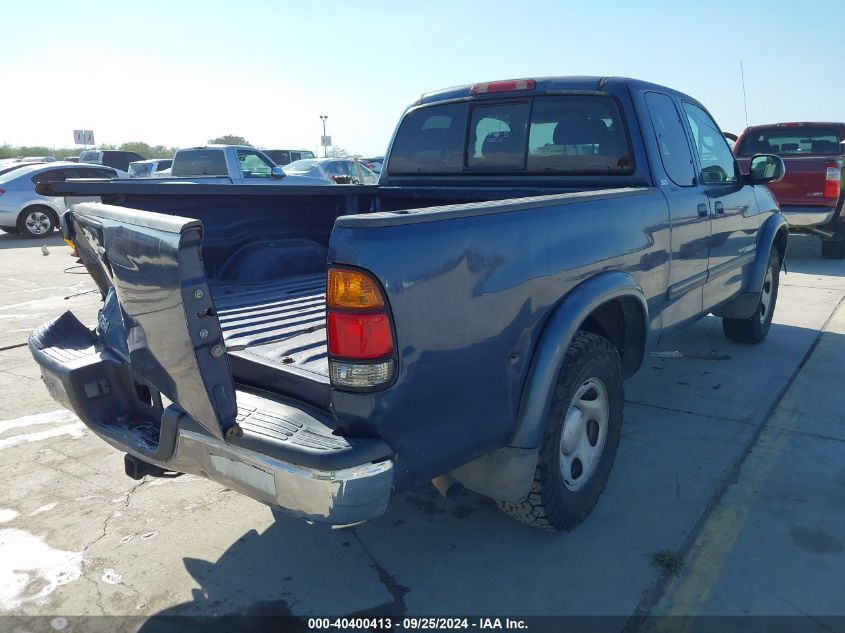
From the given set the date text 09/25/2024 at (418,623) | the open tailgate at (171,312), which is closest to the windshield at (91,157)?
the open tailgate at (171,312)

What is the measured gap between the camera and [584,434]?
3.05m

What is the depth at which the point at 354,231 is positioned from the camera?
6.51ft

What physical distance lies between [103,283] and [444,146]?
2.30 metres

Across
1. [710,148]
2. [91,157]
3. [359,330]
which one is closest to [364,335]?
[359,330]

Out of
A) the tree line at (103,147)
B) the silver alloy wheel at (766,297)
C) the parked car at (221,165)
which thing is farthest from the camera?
the tree line at (103,147)

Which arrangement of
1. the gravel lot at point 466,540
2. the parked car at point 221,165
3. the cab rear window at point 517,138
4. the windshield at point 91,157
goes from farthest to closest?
1. the windshield at point 91,157
2. the parked car at point 221,165
3. the cab rear window at point 517,138
4. the gravel lot at point 466,540

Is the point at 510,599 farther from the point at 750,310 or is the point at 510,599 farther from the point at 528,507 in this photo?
the point at 750,310

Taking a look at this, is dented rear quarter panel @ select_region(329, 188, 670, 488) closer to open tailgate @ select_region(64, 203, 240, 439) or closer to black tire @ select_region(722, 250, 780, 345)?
open tailgate @ select_region(64, 203, 240, 439)

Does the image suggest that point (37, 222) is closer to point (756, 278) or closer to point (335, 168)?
point (335, 168)

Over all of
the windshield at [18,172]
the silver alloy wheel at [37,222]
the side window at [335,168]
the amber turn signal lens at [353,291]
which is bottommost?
the amber turn signal lens at [353,291]

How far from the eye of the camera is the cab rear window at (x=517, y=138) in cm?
377

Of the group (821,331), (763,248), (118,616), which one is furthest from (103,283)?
(821,331)

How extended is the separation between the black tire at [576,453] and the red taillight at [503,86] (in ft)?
6.00

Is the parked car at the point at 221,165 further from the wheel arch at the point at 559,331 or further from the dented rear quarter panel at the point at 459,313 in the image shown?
the dented rear quarter panel at the point at 459,313
